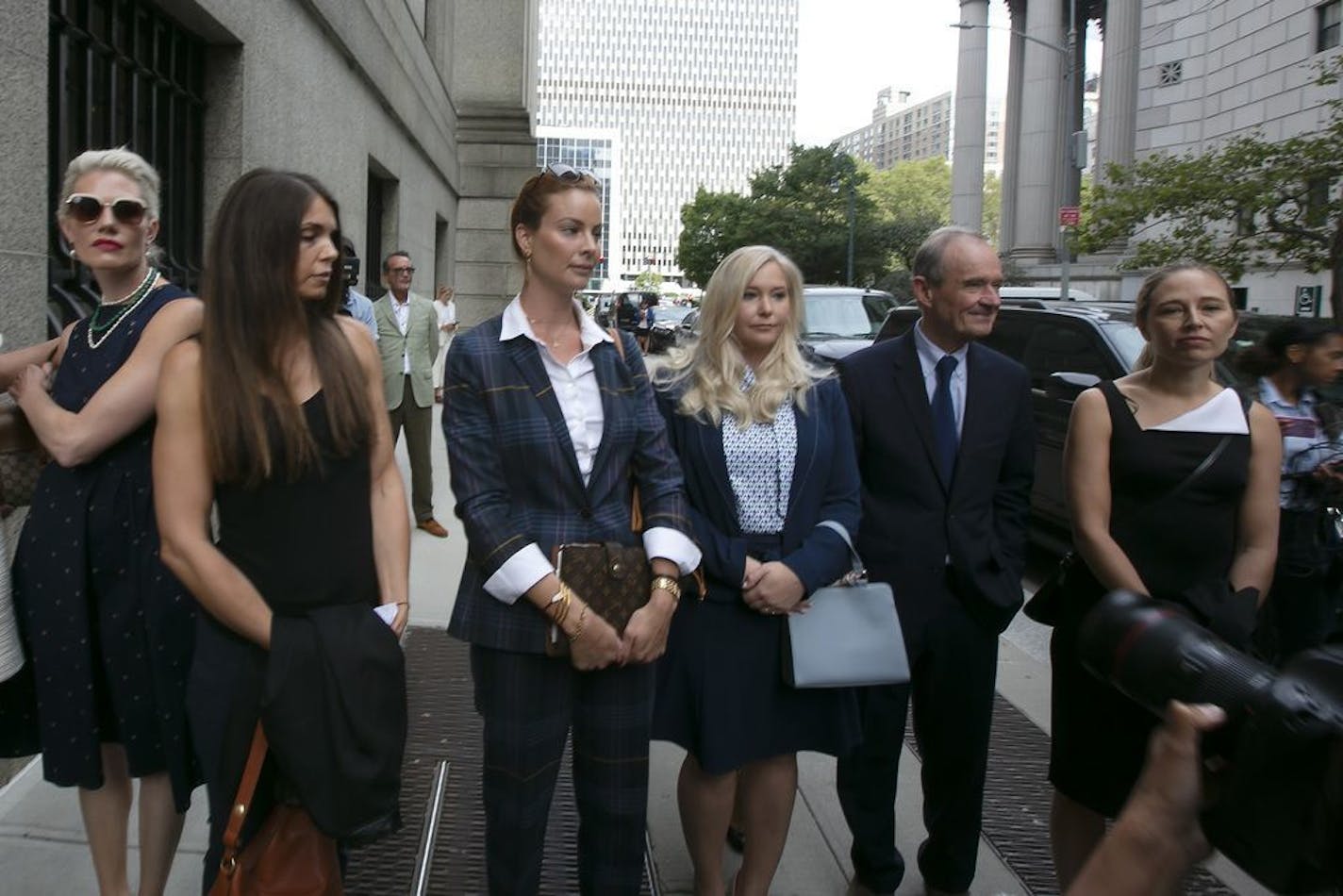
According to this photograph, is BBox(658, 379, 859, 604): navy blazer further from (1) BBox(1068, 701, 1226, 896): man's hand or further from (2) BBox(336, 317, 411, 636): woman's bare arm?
(1) BBox(1068, 701, 1226, 896): man's hand

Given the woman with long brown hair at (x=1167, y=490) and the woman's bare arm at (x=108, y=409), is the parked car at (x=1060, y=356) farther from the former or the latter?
the woman's bare arm at (x=108, y=409)

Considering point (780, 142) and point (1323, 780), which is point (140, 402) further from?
point (780, 142)

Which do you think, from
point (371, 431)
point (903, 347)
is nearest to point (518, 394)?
point (371, 431)

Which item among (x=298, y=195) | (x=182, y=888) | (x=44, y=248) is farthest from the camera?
(x=44, y=248)

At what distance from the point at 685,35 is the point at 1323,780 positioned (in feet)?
689

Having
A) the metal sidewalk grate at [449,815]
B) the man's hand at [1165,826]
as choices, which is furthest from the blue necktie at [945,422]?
the man's hand at [1165,826]

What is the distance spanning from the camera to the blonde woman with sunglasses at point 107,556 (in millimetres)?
2941

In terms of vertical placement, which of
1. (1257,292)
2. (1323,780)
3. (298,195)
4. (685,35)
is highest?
(685,35)

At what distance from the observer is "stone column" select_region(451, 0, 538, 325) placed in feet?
68.8

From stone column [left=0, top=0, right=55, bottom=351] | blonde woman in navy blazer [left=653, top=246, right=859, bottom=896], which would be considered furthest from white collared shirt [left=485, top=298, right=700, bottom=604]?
stone column [left=0, top=0, right=55, bottom=351]

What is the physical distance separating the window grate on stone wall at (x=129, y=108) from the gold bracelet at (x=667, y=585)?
11.7 feet

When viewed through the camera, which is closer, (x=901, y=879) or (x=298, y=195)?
(x=298, y=195)

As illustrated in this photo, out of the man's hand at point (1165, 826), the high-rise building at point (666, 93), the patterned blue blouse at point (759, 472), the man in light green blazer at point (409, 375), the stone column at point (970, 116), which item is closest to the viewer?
the man's hand at point (1165, 826)

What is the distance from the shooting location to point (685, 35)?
200m
